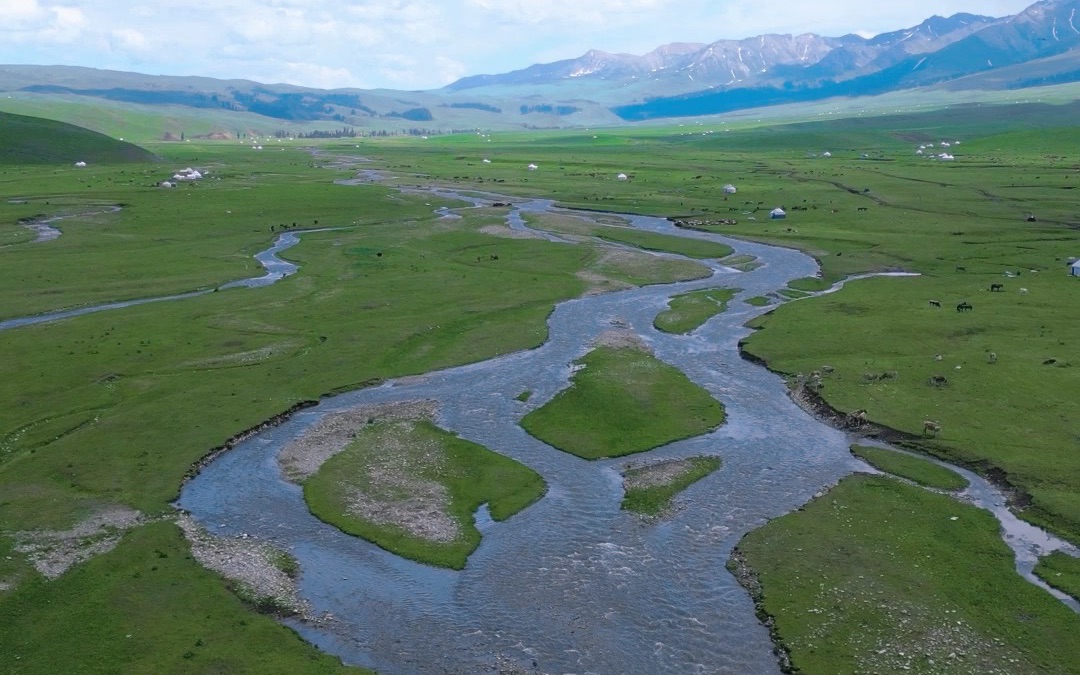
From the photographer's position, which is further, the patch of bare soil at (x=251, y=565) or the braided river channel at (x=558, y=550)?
the patch of bare soil at (x=251, y=565)

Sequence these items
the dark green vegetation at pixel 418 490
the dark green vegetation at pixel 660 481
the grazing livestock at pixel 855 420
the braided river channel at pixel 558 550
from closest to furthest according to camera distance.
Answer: the braided river channel at pixel 558 550, the dark green vegetation at pixel 418 490, the dark green vegetation at pixel 660 481, the grazing livestock at pixel 855 420

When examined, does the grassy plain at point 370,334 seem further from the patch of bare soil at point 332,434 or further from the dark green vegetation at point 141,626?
the patch of bare soil at point 332,434

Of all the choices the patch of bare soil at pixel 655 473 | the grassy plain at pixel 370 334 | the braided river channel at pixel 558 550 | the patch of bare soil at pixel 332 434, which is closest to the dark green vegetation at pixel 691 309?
the grassy plain at pixel 370 334

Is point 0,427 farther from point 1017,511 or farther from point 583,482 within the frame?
point 1017,511

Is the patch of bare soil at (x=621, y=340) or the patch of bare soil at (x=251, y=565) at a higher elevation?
the patch of bare soil at (x=251, y=565)

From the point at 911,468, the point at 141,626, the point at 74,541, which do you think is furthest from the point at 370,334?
the point at 911,468

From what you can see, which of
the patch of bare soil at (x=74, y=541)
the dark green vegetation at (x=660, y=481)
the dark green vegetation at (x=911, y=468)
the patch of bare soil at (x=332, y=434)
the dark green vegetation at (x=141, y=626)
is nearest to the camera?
the dark green vegetation at (x=141, y=626)
